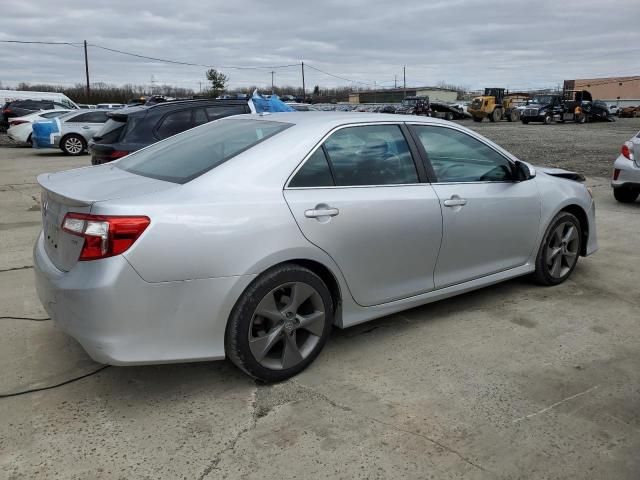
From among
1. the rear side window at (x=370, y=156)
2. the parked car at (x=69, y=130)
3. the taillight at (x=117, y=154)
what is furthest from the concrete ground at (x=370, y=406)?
the parked car at (x=69, y=130)

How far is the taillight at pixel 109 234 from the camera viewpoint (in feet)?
8.82

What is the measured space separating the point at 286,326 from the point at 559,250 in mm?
2833

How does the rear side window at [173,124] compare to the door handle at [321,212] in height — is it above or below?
above

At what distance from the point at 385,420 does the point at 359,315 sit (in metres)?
0.81

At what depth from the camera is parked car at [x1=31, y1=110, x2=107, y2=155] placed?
1747cm

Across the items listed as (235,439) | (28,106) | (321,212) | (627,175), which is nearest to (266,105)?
(321,212)

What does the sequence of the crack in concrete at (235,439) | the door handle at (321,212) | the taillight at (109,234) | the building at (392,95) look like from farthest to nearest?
the building at (392,95) → the door handle at (321,212) → the taillight at (109,234) → the crack in concrete at (235,439)

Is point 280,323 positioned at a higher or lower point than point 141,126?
lower

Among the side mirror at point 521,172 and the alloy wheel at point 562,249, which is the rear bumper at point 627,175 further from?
the side mirror at point 521,172

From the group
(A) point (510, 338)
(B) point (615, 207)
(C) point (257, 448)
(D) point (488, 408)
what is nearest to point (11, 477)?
(C) point (257, 448)

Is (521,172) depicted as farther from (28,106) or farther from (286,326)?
(28,106)

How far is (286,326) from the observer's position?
3.20 m

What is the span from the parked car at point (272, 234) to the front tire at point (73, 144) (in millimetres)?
15349

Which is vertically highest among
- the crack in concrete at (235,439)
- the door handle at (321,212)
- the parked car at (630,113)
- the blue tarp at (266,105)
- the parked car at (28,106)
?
the parked car at (630,113)
